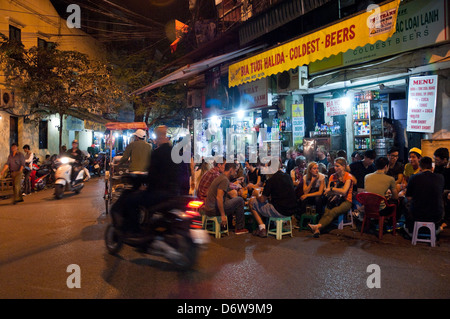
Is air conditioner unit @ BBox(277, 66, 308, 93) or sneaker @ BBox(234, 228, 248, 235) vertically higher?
air conditioner unit @ BBox(277, 66, 308, 93)

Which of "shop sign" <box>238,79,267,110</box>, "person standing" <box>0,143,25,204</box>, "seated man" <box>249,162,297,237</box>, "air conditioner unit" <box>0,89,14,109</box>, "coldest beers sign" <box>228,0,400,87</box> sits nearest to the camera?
"coldest beers sign" <box>228,0,400,87</box>

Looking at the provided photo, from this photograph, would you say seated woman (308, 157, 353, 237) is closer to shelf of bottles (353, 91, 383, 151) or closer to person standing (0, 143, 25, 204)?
shelf of bottles (353, 91, 383, 151)

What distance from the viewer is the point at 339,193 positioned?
7.24m

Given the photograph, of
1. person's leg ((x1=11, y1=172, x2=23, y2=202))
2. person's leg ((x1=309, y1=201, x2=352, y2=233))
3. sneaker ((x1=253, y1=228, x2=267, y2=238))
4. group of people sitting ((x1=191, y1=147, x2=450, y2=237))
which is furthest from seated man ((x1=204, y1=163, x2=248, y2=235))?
person's leg ((x1=11, y1=172, x2=23, y2=202))

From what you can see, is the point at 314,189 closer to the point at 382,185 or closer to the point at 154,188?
the point at 382,185

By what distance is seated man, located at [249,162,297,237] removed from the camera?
693cm

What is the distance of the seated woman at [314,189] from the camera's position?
301 inches

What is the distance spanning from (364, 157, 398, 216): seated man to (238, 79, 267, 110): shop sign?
225 inches

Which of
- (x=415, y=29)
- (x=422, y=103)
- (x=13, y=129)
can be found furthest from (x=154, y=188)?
(x=13, y=129)

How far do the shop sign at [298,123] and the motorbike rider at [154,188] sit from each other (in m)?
7.58

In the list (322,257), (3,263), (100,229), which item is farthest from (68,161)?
(322,257)

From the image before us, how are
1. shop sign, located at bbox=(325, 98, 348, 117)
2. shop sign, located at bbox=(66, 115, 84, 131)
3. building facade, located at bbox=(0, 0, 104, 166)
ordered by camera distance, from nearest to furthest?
shop sign, located at bbox=(325, 98, 348, 117) → building facade, located at bbox=(0, 0, 104, 166) → shop sign, located at bbox=(66, 115, 84, 131)

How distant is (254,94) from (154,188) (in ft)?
26.5
